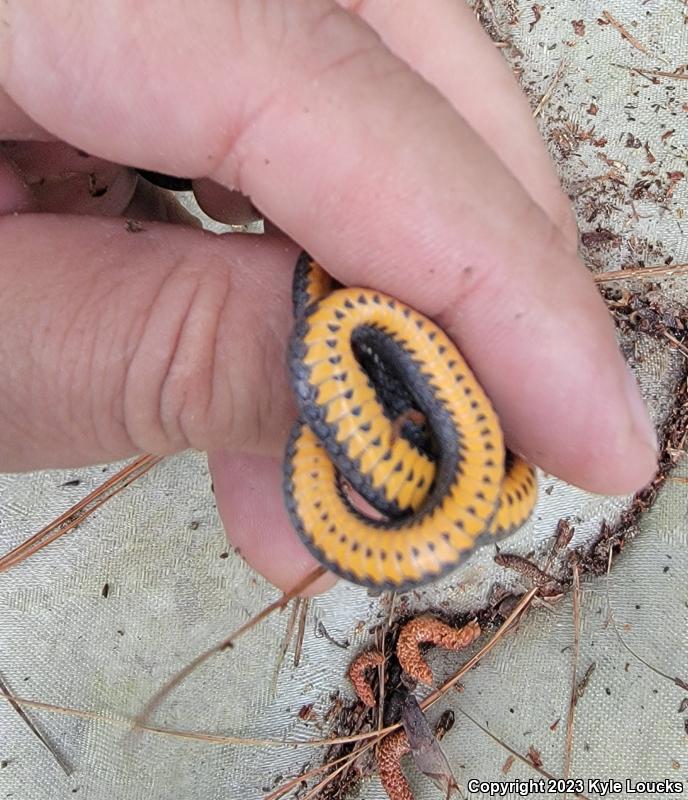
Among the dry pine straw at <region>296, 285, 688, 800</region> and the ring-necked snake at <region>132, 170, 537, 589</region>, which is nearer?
the ring-necked snake at <region>132, 170, 537, 589</region>

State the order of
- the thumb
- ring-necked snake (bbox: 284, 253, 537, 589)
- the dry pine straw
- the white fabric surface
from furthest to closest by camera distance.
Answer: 1. the dry pine straw
2. the white fabric surface
3. the thumb
4. ring-necked snake (bbox: 284, 253, 537, 589)

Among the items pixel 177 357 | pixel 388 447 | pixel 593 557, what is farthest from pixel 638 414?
pixel 593 557

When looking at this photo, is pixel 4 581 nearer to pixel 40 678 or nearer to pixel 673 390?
pixel 40 678

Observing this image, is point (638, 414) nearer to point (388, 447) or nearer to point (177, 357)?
point (388, 447)

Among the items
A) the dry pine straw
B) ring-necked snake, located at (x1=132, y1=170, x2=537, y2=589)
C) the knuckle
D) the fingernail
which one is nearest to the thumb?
the knuckle

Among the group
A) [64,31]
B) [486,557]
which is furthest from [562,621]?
[64,31]

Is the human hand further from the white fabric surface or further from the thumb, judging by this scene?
the white fabric surface
